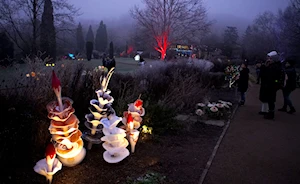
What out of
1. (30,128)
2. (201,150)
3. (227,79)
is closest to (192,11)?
(227,79)

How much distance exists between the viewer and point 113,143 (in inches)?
125

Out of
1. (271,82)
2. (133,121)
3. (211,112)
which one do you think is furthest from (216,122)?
(133,121)

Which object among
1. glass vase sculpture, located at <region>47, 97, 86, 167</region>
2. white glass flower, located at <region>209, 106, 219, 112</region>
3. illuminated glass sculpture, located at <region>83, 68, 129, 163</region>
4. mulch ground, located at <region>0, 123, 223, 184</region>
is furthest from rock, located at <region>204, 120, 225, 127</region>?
glass vase sculpture, located at <region>47, 97, 86, 167</region>

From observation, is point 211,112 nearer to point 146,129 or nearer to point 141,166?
point 146,129

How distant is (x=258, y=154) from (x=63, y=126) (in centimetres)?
360

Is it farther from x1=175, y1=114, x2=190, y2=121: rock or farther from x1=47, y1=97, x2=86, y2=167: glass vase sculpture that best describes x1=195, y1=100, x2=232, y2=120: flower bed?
x1=47, y1=97, x2=86, y2=167: glass vase sculpture

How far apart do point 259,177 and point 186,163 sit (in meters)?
1.10

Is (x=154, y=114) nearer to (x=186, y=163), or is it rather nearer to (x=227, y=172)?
(x=186, y=163)

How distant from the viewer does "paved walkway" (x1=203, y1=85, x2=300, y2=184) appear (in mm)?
3516

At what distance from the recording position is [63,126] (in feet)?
8.89

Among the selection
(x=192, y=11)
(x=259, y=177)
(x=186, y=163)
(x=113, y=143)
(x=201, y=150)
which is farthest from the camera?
(x=192, y=11)

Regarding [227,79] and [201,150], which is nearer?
[201,150]

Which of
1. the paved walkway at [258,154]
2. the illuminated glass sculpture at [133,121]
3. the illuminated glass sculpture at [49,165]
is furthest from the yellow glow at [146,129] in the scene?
the illuminated glass sculpture at [49,165]

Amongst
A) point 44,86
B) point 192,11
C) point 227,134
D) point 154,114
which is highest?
point 192,11
